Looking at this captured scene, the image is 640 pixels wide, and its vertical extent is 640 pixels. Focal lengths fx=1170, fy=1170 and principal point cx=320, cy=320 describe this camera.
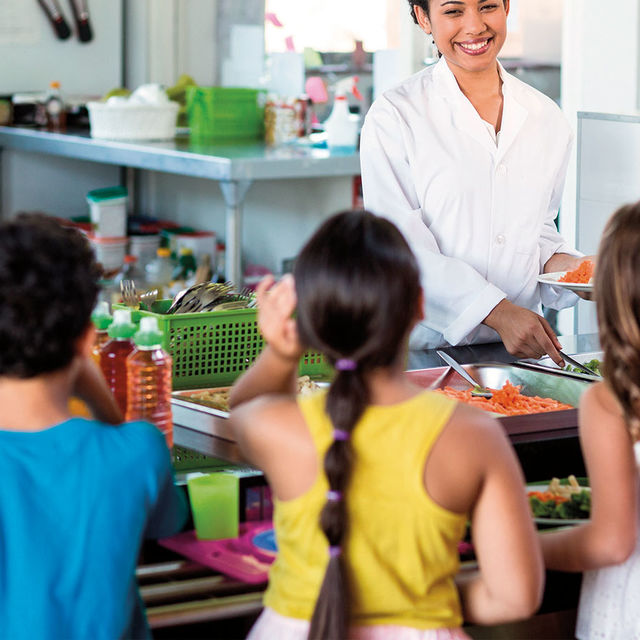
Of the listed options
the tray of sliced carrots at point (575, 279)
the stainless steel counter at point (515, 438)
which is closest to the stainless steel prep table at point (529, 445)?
the stainless steel counter at point (515, 438)

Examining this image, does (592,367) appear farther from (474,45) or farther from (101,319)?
(101,319)

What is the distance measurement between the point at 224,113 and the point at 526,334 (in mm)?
2530

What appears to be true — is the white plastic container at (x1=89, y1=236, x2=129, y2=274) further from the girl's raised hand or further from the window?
the girl's raised hand

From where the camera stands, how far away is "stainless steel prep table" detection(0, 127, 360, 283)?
3.57 metres

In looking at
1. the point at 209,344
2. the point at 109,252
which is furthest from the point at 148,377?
the point at 109,252

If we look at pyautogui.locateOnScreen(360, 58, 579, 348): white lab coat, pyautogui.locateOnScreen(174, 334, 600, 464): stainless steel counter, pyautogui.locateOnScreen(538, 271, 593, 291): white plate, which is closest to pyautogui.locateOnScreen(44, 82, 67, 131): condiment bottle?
pyautogui.locateOnScreen(360, 58, 579, 348): white lab coat

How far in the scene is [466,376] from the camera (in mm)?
1924

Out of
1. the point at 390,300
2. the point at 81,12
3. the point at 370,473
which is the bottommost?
the point at 370,473

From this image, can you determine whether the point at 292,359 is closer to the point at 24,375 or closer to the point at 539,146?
the point at 24,375

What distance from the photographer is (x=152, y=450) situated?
3.81 feet

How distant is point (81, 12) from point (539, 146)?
3.07 metres

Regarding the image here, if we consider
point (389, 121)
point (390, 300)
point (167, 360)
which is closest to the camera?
point (390, 300)

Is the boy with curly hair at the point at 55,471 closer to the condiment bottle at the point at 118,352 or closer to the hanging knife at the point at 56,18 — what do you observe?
the condiment bottle at the point at 118,352

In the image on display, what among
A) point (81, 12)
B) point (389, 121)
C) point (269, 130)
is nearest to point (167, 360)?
point (389, 121)
